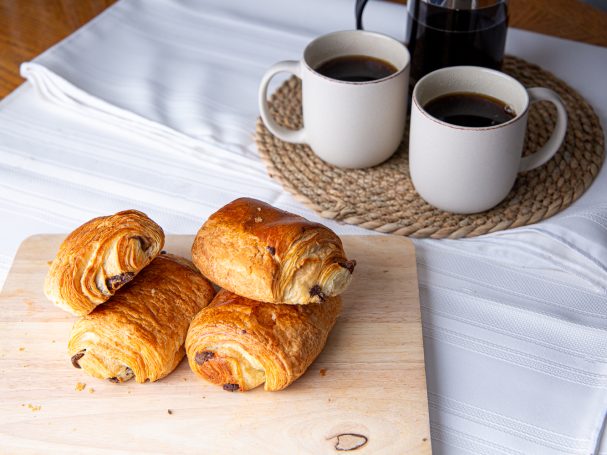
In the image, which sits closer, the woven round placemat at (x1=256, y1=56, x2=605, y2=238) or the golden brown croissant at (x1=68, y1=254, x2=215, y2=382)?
the golden brown croissant at (x1=68, y1=254, x2=215, y2=382)

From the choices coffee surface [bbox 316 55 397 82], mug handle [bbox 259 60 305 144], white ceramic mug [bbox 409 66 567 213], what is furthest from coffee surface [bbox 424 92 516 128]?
mug handle [bbox 259 60 305 144]

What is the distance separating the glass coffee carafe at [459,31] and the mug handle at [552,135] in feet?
0.40

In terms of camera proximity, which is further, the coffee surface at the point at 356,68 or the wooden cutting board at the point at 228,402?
the coffee surface at the point at 356,68

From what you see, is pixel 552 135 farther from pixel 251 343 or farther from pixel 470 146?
pixel 251 343

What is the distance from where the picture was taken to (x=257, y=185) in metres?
1.19

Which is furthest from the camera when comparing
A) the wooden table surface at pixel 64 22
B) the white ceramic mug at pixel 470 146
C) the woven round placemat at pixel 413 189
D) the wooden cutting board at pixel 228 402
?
the wooden table surface at pixel 64 22

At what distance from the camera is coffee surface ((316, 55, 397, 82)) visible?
1127mm

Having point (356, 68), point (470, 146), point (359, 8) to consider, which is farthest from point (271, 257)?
point (359, 8)

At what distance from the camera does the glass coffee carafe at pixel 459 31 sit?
1.12 meters

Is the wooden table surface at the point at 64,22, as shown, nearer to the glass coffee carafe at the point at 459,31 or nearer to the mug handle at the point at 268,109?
the glass coffee carafe at the point at 459,31

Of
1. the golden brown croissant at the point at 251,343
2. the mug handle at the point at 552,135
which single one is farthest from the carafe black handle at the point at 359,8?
the golden brown croissant at the point at 251,343

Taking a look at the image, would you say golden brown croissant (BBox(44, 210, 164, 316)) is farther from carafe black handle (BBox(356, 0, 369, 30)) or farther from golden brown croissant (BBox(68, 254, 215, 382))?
carafe black handle (BBox(356, 0, 369, 30))

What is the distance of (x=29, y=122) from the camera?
131cm

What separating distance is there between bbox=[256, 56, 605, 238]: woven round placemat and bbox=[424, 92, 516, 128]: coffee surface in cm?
14
